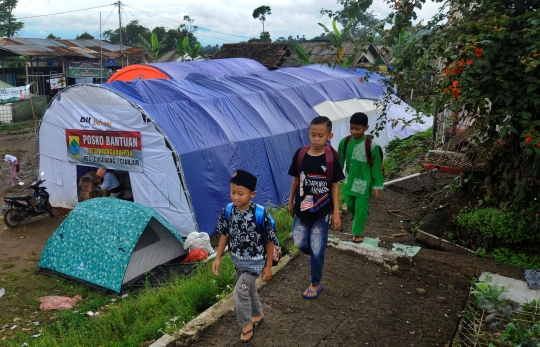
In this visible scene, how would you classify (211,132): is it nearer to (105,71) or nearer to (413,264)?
(413,264)

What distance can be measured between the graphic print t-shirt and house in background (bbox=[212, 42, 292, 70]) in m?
22.3

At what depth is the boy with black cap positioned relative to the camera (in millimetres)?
3461

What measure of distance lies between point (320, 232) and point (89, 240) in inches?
183

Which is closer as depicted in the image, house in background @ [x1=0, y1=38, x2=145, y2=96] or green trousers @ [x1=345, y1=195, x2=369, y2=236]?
green trousers @ [x1=345, y1=195, x2=369, y2=236]

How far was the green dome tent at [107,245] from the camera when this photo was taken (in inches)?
279

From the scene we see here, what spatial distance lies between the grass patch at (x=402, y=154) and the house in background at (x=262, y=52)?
11.9 m

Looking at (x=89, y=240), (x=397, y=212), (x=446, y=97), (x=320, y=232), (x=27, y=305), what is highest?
(x=446, y=97)

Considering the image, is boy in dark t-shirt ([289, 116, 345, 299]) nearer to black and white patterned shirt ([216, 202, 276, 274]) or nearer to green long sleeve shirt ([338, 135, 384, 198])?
black and white patterned shirt ([216, 202, 276, 274])

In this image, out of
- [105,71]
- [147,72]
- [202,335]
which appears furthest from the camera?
[105,71]

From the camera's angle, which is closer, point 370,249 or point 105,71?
point 370,249

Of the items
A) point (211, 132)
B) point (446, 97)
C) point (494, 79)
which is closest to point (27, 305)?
point (211, 132)

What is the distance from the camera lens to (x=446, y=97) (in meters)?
4.90

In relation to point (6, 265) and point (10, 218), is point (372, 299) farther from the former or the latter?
point (10, 218)

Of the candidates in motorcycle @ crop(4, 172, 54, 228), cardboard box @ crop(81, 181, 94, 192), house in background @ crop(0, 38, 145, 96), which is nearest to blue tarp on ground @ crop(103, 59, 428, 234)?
cardboard box @ crop(81, 181, 94, 192)
